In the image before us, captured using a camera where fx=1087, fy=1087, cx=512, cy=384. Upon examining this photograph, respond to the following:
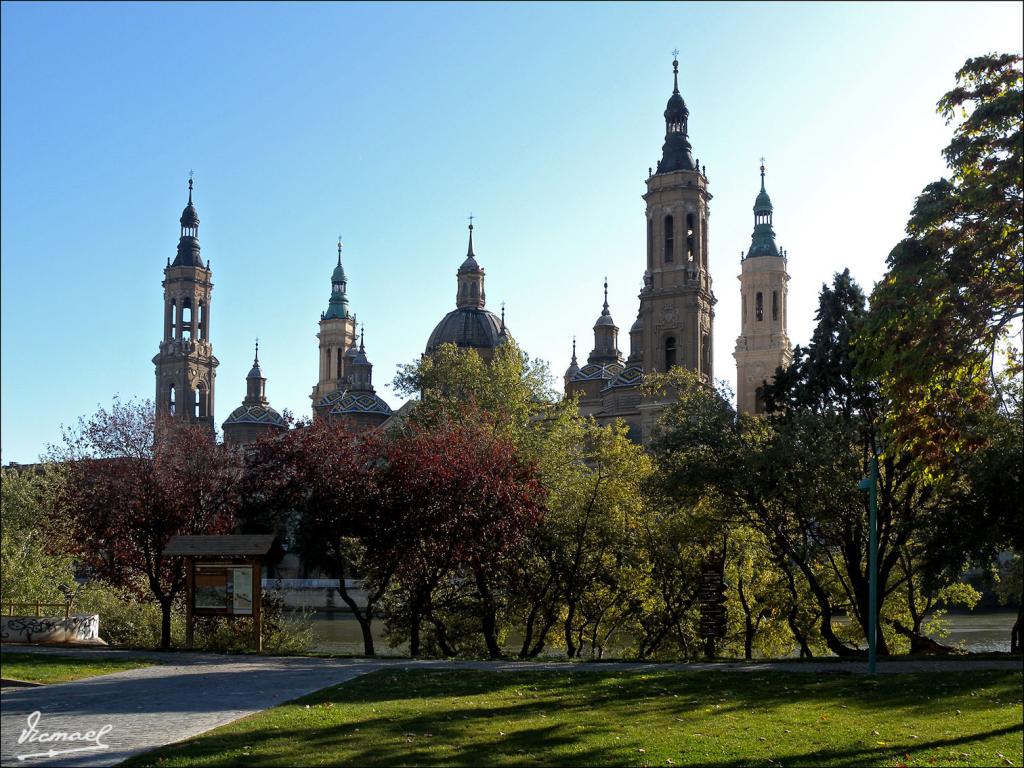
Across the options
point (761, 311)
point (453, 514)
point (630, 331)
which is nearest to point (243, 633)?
point (453, 514)

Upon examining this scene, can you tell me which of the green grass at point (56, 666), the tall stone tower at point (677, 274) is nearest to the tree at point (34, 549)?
the green grass at point (56, 666)

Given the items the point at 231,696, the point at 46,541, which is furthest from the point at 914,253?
the point at 46,541

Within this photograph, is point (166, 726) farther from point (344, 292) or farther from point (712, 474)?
point (344, 292)

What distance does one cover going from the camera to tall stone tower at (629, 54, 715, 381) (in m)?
69.8

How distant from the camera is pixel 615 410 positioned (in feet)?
226

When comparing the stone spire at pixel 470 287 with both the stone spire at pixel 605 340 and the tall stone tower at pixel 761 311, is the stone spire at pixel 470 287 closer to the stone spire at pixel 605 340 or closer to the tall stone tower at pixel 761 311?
the stone spire at pixel 605 340

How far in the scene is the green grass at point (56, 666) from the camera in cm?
1848

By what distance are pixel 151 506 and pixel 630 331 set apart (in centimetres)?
6192

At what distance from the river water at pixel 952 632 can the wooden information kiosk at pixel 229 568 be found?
431 inches

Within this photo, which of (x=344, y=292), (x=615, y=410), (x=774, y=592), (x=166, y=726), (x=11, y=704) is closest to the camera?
(x=166, y=726)

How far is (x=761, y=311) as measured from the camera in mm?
105500

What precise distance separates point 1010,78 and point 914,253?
129 inches

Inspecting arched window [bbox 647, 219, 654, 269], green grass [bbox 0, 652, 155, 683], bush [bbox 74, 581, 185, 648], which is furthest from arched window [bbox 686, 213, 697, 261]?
green grass [bbox 0, 652, 155, 683]

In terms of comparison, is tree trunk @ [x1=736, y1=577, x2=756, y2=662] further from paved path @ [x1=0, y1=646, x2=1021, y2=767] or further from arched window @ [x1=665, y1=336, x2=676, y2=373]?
arched window @ [x1=665, y1=336, x2=676, y2=373]
